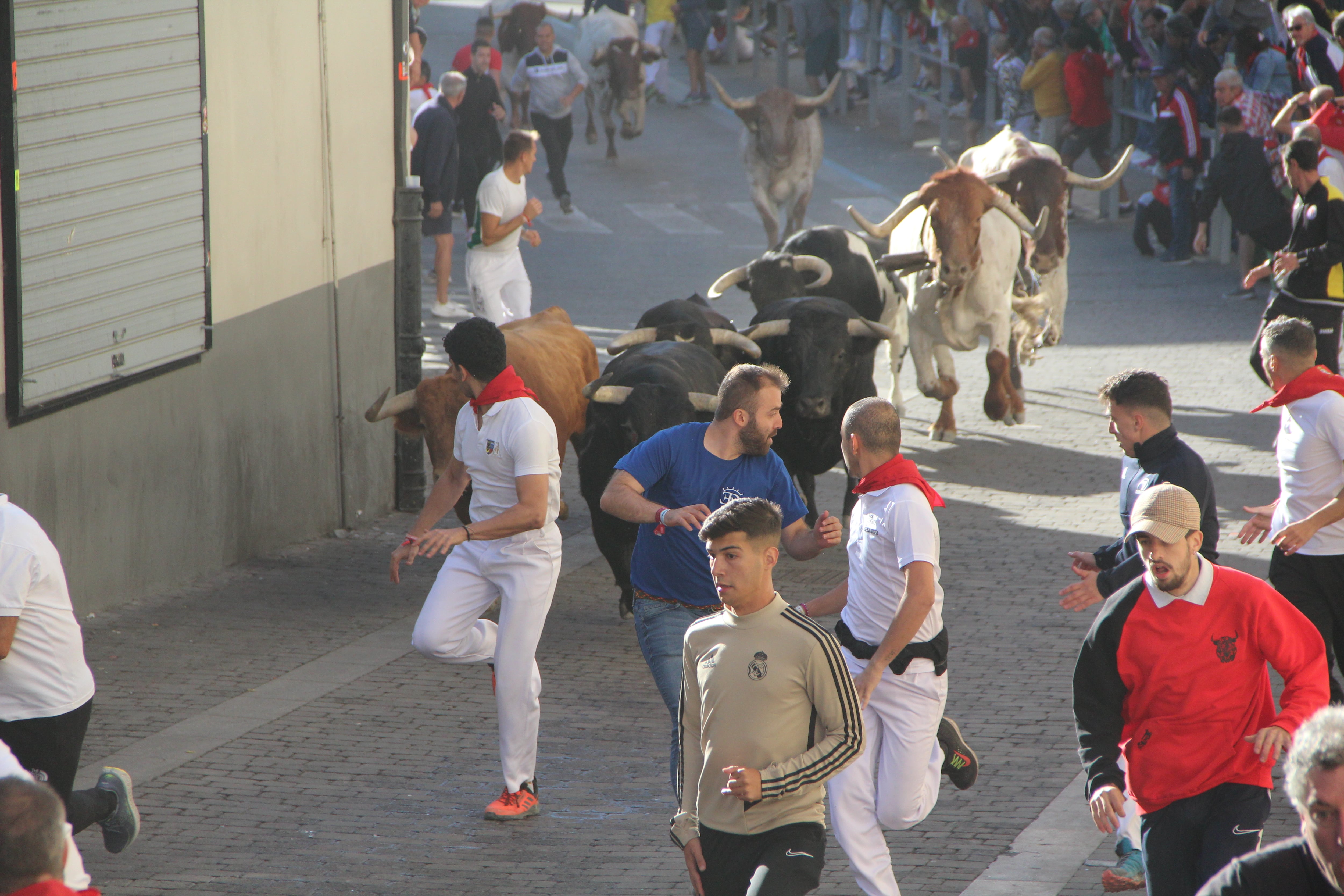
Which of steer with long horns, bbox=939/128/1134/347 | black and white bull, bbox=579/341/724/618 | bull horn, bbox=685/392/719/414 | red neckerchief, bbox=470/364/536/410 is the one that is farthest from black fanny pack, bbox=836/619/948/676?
steer with long horns, bbox=939/128/1134/347

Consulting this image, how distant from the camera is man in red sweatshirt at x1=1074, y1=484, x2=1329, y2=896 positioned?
4.76 meters

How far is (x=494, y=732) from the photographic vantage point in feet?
25.8

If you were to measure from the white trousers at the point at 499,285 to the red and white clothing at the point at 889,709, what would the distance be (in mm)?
8033

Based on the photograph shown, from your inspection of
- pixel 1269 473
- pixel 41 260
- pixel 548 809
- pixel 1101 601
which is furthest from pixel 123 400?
pixel 1269 473

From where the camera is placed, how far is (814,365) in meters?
10.8

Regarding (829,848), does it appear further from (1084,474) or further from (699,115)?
(699,115)

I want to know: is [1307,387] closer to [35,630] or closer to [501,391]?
[501,391]

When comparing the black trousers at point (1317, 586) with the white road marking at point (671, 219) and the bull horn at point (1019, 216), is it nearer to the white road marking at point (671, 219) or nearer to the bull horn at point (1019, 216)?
the bull horn at point (1019, 216)

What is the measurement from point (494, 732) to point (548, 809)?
0.99 metres

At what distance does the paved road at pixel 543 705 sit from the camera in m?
6.38

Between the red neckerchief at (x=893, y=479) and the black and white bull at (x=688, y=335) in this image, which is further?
the black and white bull at (x=688, y=335)

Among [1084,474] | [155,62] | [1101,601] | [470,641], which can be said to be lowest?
[1084,474]

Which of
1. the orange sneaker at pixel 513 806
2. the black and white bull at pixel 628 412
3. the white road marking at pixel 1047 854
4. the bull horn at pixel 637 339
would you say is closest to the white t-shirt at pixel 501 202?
the bull horn at pixel 637 339

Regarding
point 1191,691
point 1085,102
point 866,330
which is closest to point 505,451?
point 1191,691
